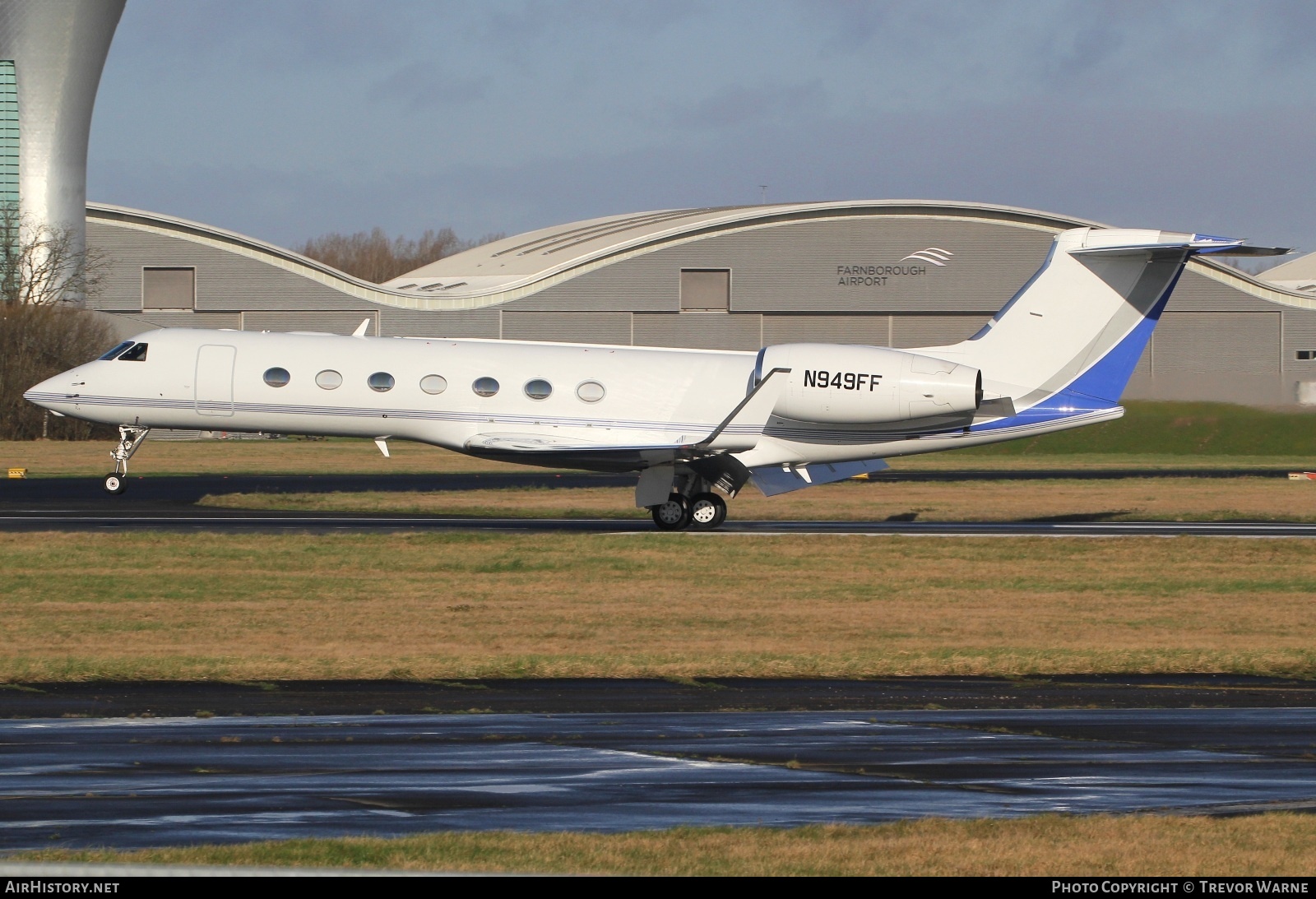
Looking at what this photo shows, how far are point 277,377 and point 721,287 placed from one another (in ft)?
167

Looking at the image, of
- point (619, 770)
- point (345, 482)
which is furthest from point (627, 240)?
point (619, 770)

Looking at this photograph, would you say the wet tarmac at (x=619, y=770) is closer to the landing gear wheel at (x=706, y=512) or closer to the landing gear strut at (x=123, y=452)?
the landing gear wheel at (x=706, y=512)

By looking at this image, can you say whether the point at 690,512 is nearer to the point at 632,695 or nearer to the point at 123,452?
the point at 123,452

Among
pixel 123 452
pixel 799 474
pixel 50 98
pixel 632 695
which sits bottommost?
pixel 632 695

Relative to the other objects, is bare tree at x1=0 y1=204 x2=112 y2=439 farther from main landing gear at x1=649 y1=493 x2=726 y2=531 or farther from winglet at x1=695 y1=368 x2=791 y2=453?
winglet at x1=695 y1=368 x2=791 y2=453

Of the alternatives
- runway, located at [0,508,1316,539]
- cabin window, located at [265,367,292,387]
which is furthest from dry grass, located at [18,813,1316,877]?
cabin window, located at [265,367,292,387]

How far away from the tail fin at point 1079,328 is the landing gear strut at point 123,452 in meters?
14.8

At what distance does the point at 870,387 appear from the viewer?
25406mm

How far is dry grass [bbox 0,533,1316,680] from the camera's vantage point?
48.6 ft

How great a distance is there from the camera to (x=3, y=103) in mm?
69250

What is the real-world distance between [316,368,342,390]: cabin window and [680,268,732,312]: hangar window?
49.8 m
